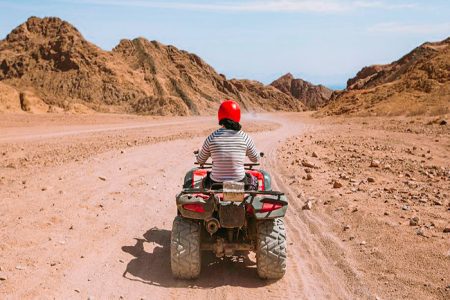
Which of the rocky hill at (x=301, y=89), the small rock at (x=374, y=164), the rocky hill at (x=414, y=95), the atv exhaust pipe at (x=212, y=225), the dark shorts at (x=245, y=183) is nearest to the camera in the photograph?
the atv exhaust pipe at (x=212, y=225)

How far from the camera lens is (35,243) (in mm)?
6727

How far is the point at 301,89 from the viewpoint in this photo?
587 feet

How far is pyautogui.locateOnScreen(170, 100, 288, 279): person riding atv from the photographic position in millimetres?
5445

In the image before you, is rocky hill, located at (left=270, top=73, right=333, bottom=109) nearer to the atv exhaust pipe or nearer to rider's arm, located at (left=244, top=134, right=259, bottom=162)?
rider's arm, located at (left=244, top=134, right=259, bottom=162)

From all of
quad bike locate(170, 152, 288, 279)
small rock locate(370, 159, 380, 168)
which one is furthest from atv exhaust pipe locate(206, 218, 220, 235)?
small rock locate(370, 159, 380, 168)

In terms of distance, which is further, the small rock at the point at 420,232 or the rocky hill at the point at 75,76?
the rocky hill at the point at 75,76

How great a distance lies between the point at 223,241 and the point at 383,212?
4197 mm

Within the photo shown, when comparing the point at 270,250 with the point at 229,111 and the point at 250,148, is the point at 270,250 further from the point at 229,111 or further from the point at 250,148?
the point at 229,111

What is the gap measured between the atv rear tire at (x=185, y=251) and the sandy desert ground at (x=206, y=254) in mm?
203

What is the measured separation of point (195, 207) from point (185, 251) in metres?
0.57

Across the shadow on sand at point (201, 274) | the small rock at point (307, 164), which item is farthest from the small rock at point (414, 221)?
the small rock at point (307, 164)

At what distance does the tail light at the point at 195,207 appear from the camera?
17.9ft

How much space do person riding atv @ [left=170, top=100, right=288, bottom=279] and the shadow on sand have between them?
0.55 feet

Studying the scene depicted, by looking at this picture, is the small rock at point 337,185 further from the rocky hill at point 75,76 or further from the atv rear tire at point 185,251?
the rocky hill at point 75,76
